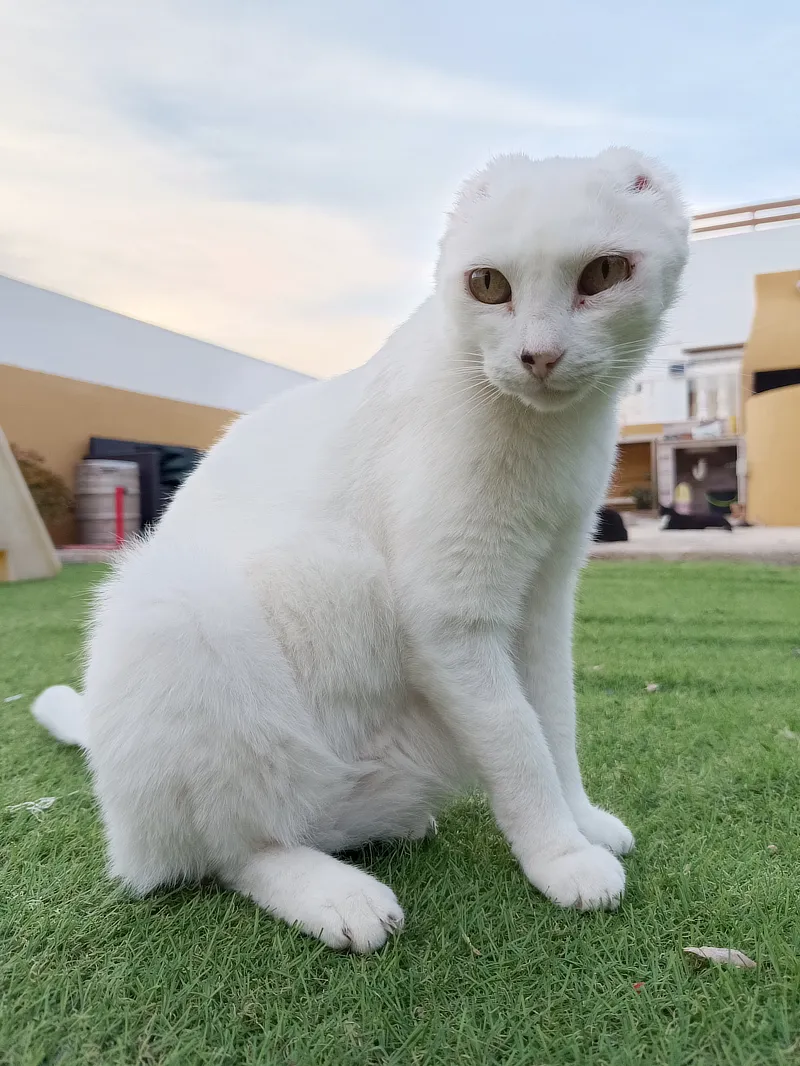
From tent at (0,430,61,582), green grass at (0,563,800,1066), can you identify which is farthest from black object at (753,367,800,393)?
green grass at (0,563,800,1066)

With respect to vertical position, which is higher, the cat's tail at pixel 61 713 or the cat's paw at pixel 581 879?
the cat's tail at pixel 61 713

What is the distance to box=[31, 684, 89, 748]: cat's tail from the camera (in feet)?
5.77

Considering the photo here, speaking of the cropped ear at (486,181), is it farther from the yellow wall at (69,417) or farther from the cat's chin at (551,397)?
the yellow wall at (69,417)

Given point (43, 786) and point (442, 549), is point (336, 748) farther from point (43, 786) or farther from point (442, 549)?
point (43, 786)

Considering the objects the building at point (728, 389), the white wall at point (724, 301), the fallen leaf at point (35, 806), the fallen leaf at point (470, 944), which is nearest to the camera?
the fallen leaf at point (470, 944)

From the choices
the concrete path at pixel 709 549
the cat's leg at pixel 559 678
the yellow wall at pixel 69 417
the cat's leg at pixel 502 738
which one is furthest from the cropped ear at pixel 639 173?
the yellow wall at pixel 69 417

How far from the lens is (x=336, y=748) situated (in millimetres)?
1152

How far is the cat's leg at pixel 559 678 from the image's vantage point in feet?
4.01

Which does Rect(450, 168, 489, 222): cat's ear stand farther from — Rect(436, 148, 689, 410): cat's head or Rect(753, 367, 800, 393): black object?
Rect(753, 367, 800, 393): black object

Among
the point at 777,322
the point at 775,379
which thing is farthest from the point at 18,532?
the point at 775,379

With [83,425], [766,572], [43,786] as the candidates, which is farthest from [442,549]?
[83,425]

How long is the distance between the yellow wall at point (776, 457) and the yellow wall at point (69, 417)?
21.2 ft

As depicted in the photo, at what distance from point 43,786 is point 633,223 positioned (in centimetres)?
152

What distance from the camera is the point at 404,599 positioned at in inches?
43.2
